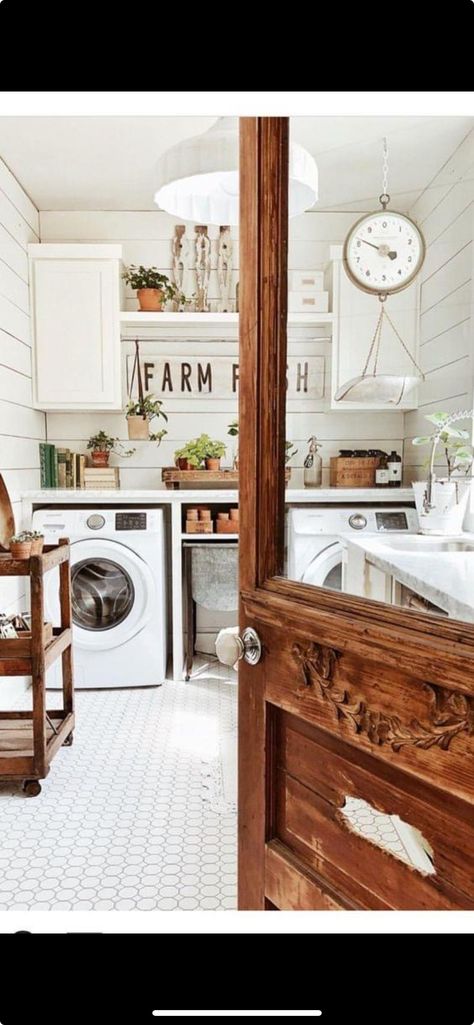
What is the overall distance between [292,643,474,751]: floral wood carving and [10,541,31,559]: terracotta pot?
1885 mm

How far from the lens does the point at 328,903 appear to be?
0.88 meters

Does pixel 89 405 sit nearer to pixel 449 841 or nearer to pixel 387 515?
pixel 387 515

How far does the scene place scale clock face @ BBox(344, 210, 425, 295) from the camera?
78 centimetres

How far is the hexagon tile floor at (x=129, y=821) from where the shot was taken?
1.83m

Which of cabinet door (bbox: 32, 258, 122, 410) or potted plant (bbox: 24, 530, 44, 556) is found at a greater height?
cabinet door (bbox: 32, 258, 122, 410)

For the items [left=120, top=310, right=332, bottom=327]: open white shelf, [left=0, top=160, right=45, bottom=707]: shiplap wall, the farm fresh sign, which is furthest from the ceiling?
the farm fresh sign

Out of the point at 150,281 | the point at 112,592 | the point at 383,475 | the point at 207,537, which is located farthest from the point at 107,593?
the point at 383,475

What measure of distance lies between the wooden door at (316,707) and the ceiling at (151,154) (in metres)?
0.11

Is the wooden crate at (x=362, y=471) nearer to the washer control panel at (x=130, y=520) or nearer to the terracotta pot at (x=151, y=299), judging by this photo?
the washer control panel at (x=130, y=520)

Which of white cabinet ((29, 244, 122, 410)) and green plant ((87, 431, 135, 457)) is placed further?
green plant ((87, 431, 135, 457))

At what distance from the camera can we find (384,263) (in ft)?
2.65

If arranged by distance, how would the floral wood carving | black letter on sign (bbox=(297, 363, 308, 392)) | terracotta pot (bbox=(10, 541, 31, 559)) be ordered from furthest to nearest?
terracotta pot (bbox=(10, 541, 31, 559)) < black letter on sign (bbox=(297, 363, 308, 392)) < the floral wood carving

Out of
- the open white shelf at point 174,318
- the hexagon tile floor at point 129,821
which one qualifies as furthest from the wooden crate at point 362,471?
the open white shelf at point 174,318

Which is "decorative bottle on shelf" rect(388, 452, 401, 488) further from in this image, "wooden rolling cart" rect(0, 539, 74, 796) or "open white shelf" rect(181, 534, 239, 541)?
"open white shelf" rect(181, 534, 239, 541)
